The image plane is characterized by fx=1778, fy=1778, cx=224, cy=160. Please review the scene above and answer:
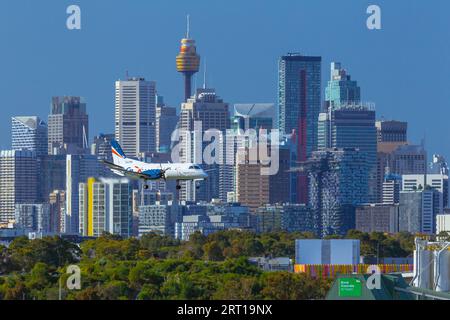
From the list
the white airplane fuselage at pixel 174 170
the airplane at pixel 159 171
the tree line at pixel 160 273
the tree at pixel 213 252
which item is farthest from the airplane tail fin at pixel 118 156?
the tree at pixel 213 252

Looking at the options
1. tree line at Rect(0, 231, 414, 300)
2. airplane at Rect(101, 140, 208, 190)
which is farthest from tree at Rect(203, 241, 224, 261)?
airplane at Rect(101, 140, 208, 190)

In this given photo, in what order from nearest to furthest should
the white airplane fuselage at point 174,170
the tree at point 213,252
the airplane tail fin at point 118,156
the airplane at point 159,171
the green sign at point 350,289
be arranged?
1. the green sign at point 350,289
2. the airplane at point 159,171
3. the white airplane fuselage at point 174,170
4. the airplane tail fin at point 118,156
5. the tree at point 213,252

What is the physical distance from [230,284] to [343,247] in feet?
210

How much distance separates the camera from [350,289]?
23.3 metres

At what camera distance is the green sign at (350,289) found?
22.7 meters

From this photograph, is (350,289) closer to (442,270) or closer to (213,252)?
(442,270)

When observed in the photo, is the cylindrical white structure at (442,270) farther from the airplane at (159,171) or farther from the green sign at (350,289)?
the airplane at (159,171)

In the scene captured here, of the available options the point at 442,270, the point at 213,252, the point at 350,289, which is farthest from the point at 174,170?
the point at 350,289

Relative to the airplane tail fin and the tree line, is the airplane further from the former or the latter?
the tree line

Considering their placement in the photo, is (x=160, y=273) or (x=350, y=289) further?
(x=160, y=273)

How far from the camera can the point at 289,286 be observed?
221 ft

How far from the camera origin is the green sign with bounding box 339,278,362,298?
74.4 ft
